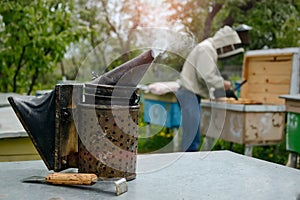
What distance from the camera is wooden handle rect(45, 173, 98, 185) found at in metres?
0.95

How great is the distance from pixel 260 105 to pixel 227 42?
1.79 ft

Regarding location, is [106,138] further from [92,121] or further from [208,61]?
[208,61]

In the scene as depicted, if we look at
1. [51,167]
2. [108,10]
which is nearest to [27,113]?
[51,167]

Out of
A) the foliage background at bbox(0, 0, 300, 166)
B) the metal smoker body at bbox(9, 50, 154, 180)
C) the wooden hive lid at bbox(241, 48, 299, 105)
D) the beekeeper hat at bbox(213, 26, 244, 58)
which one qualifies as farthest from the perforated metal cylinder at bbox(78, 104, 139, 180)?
the wooden hive lid at bbox(241, 48, 299, 105)

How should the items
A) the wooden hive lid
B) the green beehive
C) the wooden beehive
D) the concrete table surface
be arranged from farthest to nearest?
the wooden hive lid < the wooden beehive < the green beehive < the concrete table surface

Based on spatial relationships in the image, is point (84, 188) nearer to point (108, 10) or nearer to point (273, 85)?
point (273, 85)

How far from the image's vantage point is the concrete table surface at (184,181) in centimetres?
90

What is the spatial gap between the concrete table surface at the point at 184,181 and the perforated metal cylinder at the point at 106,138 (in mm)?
56

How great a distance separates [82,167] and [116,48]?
75 centimetres

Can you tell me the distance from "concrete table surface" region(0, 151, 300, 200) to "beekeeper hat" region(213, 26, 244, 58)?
76.4 inches

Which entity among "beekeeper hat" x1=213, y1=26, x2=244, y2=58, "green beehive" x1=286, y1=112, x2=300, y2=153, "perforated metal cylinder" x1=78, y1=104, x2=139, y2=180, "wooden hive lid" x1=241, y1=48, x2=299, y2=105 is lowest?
"green beehive" x1=286, y1=112, x2=300, y2=153

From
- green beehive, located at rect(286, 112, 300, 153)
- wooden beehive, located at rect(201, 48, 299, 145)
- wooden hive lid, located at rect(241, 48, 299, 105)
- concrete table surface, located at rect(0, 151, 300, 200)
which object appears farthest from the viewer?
wooden hive lid, located at rect(241, 48, 299, 105)

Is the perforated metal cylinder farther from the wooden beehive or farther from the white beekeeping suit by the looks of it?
the white beekeeping suit

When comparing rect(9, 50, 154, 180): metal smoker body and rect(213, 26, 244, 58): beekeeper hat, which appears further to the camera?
rect(213, 26, 244, 58): beekeeper hat
